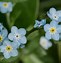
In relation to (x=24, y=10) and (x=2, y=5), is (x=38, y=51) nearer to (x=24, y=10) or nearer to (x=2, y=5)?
(x=24, y=10)

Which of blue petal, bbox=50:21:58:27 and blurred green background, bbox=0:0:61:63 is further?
blurred green background, bbox=0:0:61:63

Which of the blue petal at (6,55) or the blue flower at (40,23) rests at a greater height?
the blue flower at (40,23)

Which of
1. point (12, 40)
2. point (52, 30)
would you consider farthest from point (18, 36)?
point (52, 30)

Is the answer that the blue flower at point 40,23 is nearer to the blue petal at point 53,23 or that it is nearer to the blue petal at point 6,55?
the blue petal at point 53,23

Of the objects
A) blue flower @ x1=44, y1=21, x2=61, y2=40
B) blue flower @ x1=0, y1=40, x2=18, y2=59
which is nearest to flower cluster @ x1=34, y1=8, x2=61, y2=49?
blue flower @ x1=44, y1=21, x2=61, y2=40

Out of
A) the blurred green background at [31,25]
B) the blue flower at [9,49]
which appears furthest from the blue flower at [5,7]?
the blue flower at [9,49]

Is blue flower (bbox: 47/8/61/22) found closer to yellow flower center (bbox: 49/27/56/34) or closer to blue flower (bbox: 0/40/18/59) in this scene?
yellow flower center (bbox: 49/27/56/34)

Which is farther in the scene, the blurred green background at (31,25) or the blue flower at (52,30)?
the blurred green background at (31,25)
